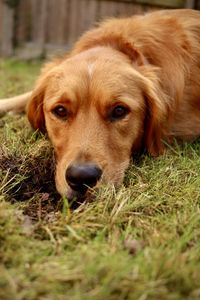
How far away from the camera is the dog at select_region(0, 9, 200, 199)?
3.65 metres

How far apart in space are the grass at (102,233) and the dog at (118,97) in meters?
0.17

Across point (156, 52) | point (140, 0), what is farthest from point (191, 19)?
point (140, 0)

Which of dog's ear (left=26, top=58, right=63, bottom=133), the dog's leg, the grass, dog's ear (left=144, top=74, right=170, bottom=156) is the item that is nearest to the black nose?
the grass

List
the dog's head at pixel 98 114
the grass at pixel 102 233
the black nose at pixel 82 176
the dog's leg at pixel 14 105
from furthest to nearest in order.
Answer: the dog's leg at pixel 14 105, the dog's head at pixel 98 114, the black nose at pixel 82 176, the grass at pixel 102 233

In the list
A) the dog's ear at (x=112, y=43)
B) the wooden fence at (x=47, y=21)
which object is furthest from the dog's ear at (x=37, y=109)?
the wooden fence at (x=47, y=21)

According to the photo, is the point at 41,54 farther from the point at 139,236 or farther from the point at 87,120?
the point at 139,236

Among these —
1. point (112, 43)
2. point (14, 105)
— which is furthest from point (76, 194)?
point (14, 105)

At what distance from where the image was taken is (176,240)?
280 centimetres

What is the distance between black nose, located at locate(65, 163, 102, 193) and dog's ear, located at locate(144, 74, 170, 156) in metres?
0.93

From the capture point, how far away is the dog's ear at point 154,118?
4.20 meters

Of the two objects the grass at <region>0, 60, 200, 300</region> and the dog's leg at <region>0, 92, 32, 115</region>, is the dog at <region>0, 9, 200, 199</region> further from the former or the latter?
the dog's leg at <region>0, 92, 32, 115</region>

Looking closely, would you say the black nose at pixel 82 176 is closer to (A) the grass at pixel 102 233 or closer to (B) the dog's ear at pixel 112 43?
(A) the grass at pixel 102 233

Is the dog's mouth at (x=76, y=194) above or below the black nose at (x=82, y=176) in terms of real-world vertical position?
below

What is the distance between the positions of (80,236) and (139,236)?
1.06 feet
